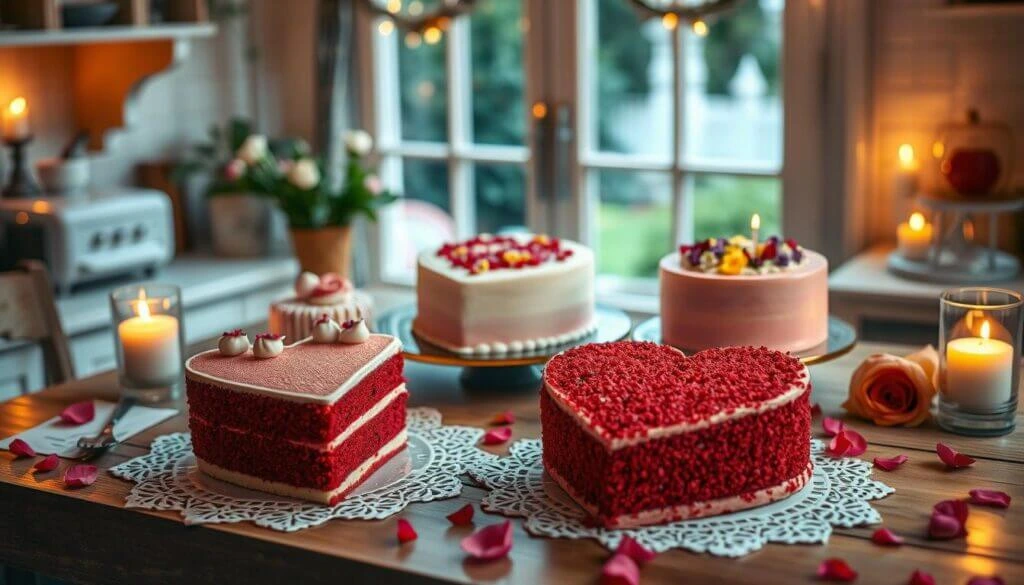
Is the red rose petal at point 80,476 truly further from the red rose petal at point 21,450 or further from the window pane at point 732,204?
the window pane at point 732,204

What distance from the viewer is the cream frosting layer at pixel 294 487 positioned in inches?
59.2

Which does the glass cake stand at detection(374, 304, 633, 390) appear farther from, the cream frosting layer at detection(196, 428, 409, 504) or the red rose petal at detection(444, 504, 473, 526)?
the red rose petal at detection(444, 504, 473, 526)

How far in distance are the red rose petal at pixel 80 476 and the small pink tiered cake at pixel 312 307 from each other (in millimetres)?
443

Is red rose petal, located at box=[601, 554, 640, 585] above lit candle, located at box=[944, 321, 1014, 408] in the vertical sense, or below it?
below

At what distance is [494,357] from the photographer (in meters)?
1.92

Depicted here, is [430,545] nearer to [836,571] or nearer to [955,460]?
[836,571]

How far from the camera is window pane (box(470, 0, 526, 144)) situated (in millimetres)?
3348

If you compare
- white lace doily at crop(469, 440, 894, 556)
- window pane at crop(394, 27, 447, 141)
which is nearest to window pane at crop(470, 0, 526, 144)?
window pane at crop(394, 27, 447, 141)

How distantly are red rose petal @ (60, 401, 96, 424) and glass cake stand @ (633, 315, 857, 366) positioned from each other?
2.73 ft

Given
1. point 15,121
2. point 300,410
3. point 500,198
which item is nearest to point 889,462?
point 300,410

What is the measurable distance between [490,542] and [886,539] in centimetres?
43

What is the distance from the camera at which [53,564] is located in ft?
5.21

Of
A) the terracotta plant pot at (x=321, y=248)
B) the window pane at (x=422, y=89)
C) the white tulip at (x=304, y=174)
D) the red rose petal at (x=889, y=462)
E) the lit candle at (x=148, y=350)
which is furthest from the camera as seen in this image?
the window pane at (x=422, y=89)

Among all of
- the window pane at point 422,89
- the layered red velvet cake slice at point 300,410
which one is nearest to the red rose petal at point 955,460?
the layered red velvet cake slice at point 300,410
